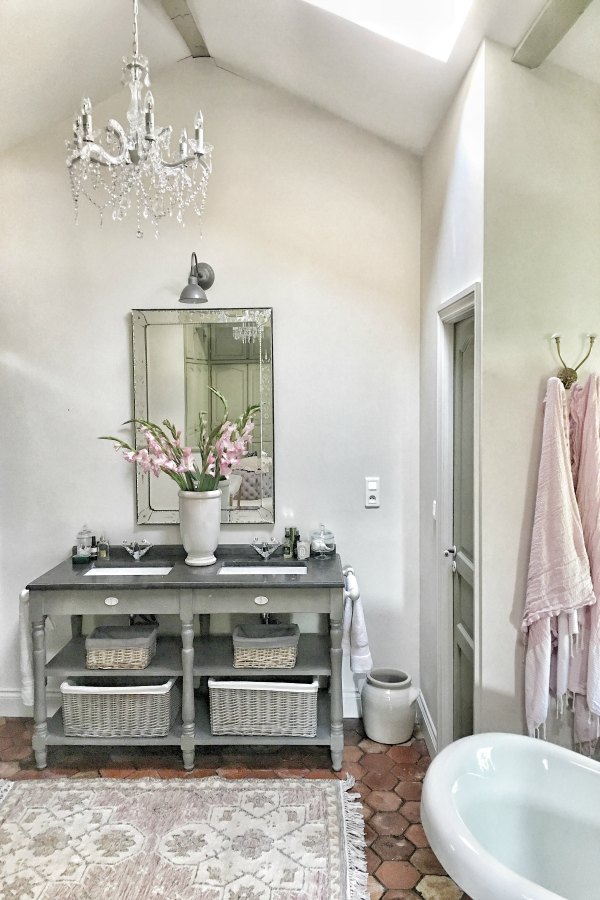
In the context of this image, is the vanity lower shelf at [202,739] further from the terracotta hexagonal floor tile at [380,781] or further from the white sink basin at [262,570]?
the white sink basin at [262,570]

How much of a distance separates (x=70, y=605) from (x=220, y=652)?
2.27ft

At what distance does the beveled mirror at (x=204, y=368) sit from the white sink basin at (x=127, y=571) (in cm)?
46

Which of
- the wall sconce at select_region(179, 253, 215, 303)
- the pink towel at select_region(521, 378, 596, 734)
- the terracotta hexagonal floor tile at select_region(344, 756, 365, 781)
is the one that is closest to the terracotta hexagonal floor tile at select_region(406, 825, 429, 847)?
the terracotta hexagonal floor tile at select_region(344, 756, 365, 781)

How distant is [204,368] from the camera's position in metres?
3.20

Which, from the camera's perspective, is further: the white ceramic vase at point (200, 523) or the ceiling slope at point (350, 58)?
the white ceramic vase at point (200, 523)

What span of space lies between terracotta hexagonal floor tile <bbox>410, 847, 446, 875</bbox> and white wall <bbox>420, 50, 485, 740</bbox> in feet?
2.15

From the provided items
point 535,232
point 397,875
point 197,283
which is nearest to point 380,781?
point 397,875

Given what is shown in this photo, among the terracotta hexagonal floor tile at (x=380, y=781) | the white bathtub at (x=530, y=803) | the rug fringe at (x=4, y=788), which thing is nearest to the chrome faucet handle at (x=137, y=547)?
the rug fringe at (x=4, y=788)

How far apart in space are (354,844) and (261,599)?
0.95 metres

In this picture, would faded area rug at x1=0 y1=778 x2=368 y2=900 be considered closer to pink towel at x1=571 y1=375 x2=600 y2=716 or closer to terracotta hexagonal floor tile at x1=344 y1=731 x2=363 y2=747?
terracotta hexagonal floor tile at x1=344 y1=731 x2=363 y2=747

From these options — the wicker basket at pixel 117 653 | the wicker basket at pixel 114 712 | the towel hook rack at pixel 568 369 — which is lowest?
the wicker basket at pixel 114 712

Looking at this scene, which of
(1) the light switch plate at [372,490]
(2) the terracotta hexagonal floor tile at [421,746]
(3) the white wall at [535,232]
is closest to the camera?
(3) the white wall at [535,232]

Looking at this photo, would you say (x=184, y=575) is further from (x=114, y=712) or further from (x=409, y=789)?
(x=409, y=789)

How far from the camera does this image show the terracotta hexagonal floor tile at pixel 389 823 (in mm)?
2422
